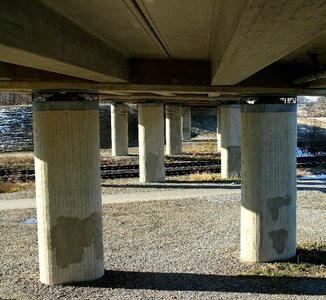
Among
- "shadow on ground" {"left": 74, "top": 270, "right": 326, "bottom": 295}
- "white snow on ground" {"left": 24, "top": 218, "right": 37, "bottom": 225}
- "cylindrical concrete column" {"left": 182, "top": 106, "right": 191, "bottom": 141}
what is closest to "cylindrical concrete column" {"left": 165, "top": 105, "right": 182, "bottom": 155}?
"cylindrical concrete column" {"left": 182, "top": 106, "right": 191, "bottom": 141}

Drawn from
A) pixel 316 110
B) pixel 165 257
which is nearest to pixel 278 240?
pixel 165 257

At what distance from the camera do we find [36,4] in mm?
5523

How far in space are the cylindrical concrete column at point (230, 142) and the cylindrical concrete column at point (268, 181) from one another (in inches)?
578

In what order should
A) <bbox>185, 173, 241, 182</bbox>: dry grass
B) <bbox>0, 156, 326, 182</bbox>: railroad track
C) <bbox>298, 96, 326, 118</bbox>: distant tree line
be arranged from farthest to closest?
1. <bbox>298, 96, 326, 118</bbox>: distant tree line
2. <bbox>0, 156, 326, 182</bbox>: railroad track
3. <bbox>185, 173, 241, 182</bbox>: dry grass

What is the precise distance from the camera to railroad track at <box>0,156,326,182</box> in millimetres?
27594

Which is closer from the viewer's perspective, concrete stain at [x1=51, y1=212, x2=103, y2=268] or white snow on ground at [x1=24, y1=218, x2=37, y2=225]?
concrete stain at [x1=51, y1=212, x2=103, y2=268]

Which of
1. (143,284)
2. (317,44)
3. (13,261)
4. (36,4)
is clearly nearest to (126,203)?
(13,261)

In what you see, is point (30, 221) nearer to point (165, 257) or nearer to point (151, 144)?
point (165, 257)

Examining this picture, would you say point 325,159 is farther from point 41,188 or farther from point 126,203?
point 41,188

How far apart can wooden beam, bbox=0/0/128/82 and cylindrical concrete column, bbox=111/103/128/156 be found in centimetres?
2976

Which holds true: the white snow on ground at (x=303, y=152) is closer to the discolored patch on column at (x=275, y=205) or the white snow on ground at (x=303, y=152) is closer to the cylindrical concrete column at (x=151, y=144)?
the cylindrical concrete column at (x=151, y=144)

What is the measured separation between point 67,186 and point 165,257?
4.02 m

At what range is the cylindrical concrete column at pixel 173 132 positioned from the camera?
4112 cm

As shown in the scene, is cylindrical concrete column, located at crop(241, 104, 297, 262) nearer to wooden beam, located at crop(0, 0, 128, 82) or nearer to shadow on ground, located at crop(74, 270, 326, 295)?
shadow on ground, located at crop(74, 270, 326, 295)
